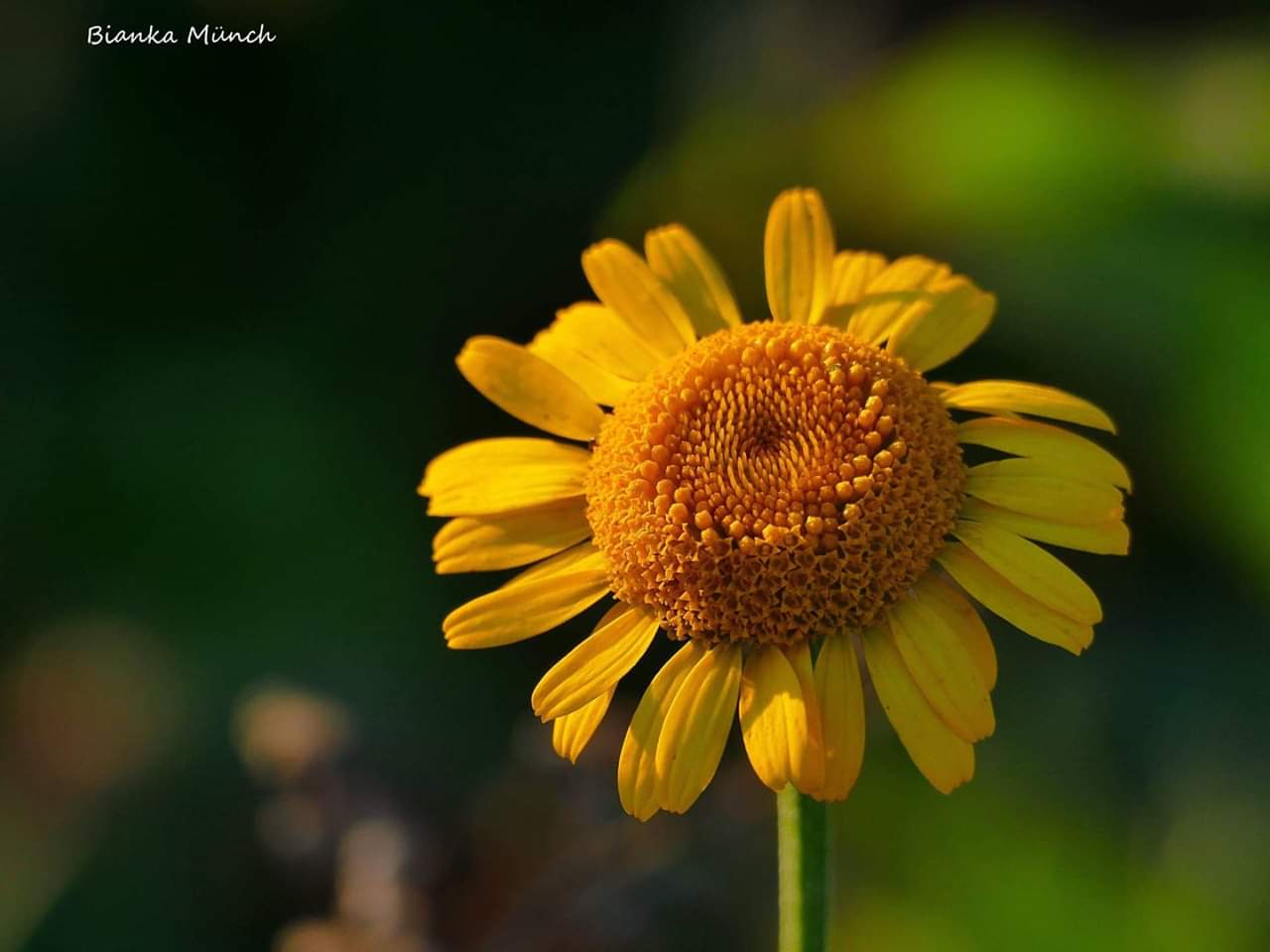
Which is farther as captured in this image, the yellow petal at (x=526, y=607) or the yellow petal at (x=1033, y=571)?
the yellow petal at (x=526, y=607)

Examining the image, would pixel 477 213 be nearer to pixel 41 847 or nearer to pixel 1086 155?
pixel 1086 155

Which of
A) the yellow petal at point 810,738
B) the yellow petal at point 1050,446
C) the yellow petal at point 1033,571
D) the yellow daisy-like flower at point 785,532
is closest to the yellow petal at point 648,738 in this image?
the yellow daisy-like flower at point 785,532

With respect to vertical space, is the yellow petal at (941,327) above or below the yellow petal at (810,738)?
above

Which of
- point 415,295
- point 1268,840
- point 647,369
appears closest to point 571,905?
point 647,369

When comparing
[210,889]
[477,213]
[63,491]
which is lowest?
[210,889]

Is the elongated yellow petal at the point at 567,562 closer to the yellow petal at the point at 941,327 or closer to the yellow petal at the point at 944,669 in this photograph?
the yellow petal at the point at 944,669
